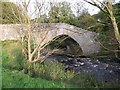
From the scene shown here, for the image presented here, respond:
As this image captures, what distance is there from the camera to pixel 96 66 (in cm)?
1279

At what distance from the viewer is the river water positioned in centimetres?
1122

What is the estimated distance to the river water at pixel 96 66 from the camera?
36.8ft

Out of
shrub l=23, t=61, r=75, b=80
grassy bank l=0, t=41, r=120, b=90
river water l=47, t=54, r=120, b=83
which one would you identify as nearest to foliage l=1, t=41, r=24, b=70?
grassy bank l=0, t=41, r=120, b=90

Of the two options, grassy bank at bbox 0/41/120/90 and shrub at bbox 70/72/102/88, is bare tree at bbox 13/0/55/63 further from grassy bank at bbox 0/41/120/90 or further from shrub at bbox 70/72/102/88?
shrub at bbox 70/72/102/88

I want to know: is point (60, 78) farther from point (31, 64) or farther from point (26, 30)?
point (26, 30)

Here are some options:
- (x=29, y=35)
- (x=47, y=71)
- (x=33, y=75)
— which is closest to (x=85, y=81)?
(x=47, y=71)

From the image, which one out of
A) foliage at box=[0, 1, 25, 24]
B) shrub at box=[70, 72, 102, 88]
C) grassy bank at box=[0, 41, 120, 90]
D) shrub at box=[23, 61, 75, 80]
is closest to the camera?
grassy bank at box=[0, 41, 120, 90]

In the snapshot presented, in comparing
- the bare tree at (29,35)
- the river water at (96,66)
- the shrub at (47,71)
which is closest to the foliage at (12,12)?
the bare tree at (29,35)

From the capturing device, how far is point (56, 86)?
23.7 ft

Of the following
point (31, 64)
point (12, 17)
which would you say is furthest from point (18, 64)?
point (12, 17)

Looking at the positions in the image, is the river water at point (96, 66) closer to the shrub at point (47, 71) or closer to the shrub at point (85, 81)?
the shrub at point (47, 71)

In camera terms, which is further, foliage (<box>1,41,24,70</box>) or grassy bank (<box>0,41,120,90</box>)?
foliage (<box>1,41,24,70</box>)

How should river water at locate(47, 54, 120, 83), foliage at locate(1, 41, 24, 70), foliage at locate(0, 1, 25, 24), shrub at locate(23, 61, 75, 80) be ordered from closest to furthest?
shrub at locate(23, 61, 75, 80) < foliage at locate(1, 41, 24, 70) < foliage at locate(0, 1, 25, 24) < river water at locate(47, 54, 120, 83)

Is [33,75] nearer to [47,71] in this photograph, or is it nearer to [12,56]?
[47,71]
